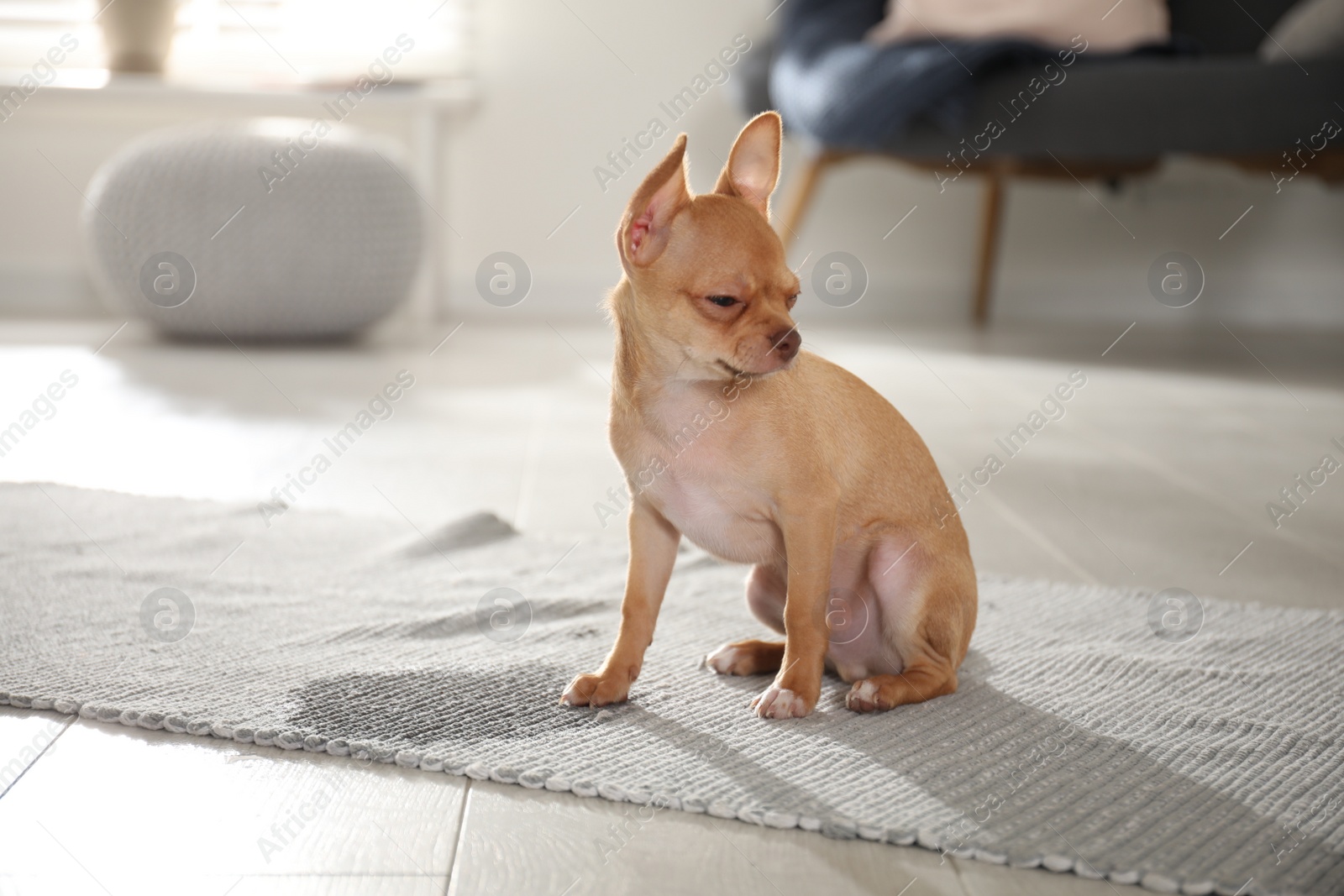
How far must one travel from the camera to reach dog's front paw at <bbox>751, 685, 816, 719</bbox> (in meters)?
1.24

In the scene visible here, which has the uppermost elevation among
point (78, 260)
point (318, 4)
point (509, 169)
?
point (318, 4)

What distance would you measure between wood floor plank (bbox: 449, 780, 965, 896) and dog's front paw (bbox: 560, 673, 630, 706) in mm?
221

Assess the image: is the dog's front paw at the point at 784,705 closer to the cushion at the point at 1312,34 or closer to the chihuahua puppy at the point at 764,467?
the chihuahua puppy at the point at 764,467

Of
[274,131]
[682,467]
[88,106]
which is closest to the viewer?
[682,467]

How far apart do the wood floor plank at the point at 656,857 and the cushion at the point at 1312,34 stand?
3.02 m

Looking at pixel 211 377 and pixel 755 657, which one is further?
pixel 211 377

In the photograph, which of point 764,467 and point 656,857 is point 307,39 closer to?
point 764,467

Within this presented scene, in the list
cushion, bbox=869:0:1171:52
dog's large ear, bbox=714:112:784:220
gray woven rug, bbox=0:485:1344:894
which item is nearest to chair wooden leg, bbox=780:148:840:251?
cushion, bbox=869:0:1171:52

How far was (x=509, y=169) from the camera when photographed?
484 centimetres

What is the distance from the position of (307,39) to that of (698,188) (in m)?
1.65

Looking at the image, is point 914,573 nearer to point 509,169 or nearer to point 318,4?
point 509,169

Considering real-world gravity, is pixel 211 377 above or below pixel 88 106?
below

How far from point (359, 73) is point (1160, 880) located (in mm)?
4558

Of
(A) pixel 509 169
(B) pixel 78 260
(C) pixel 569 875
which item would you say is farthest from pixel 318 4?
(C) pixel 569 875
